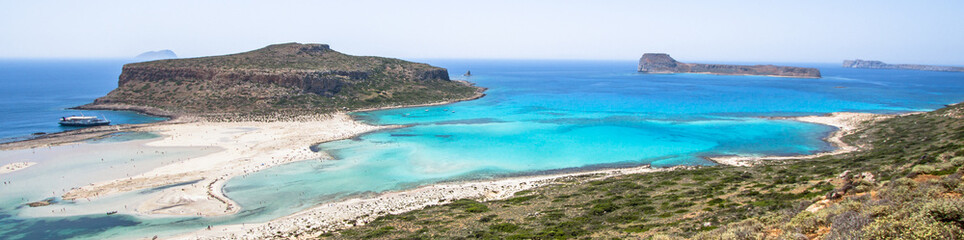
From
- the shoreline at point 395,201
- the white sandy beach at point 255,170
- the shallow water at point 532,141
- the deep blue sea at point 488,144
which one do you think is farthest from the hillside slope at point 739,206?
the shallow water at point 532,141

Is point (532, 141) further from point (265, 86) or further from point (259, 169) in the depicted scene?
point (265, 86)

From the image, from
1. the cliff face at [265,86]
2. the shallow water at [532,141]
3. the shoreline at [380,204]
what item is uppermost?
the cliff face at [265,86]

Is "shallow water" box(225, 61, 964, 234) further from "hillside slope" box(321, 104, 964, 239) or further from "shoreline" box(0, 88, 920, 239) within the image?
"hillside slope" box(321, 104, 964, 239)

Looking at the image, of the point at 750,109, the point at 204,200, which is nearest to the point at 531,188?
the point at 204,200

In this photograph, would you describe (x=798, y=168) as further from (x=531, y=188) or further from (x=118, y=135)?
(x=118, y=135)

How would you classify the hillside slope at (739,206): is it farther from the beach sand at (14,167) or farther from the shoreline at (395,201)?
the beach sand at (14,167)

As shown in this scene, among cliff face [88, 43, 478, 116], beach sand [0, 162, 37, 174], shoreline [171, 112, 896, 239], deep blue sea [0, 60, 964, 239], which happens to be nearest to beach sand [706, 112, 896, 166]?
shoreline [171, 112, 896, 239]

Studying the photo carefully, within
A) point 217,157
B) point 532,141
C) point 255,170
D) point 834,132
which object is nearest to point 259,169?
point 255,170
